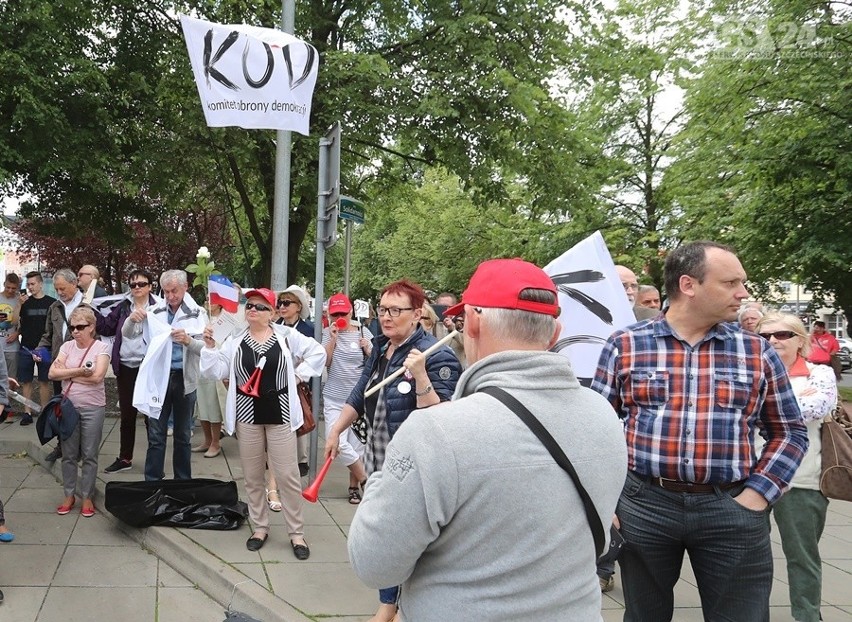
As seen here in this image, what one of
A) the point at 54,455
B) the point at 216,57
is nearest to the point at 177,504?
the point at 54,455

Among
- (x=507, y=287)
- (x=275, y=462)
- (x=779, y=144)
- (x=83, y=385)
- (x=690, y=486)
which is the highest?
(x=779, y=144)

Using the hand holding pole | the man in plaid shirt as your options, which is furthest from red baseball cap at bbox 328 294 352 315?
the man in plaid shirt

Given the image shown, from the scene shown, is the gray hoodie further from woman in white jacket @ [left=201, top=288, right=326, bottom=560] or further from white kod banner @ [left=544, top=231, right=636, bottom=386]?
woman in white jacket @ [left=201, top=288, right=326, bottom=560]

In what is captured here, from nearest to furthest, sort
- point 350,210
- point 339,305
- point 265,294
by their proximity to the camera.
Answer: point 265,294 < point 339,305 < point 350,210

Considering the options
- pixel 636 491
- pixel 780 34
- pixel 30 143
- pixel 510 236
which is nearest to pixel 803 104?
pixel 780 34

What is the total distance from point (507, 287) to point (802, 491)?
3125 mm

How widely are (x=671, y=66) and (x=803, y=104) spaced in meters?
5.04

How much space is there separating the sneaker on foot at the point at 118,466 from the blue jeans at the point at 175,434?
0.96 metres

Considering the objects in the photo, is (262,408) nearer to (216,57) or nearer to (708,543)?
(708,543)

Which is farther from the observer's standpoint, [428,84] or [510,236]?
[510,236]

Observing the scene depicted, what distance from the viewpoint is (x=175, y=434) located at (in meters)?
6.31

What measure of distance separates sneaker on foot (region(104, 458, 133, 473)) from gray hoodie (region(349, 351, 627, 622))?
20.0ft

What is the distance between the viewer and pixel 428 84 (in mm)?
11812

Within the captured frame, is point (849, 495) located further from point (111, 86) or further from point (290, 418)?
point (111, 86)
